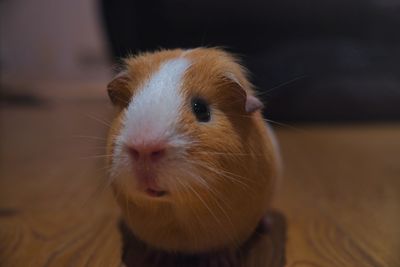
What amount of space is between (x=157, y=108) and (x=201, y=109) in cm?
13

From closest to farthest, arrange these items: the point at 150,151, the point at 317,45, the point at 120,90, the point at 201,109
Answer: the point at 150,151 → the point at 201,109 → the point at 120,90 → the point at 317,45

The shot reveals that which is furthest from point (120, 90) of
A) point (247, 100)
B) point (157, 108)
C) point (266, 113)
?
point (266, 113)

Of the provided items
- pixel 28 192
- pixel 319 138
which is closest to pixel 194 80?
pixel 28 192

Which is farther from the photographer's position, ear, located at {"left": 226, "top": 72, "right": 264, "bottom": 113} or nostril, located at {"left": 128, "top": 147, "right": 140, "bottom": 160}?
ear, located at {"left": 226, "top": 72, "right": 264, "bottom": 113}

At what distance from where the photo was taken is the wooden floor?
134 cm

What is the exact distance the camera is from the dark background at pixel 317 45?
367 cm

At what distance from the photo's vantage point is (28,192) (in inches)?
78.4

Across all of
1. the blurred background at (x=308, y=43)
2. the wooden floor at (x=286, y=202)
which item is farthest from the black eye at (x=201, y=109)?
the blurred background at (x=308, y=43)

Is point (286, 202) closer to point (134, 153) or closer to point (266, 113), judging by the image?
point (134, 153)

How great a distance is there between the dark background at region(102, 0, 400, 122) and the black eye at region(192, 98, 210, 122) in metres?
2.58

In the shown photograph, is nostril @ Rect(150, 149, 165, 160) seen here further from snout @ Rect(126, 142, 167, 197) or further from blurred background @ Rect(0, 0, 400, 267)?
blurred background @ Rect(0, 0, 400, 267)

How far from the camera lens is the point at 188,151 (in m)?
1.02

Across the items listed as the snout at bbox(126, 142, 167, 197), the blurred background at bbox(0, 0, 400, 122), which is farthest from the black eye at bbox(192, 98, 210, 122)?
the blurred background at bbox(0, 0, 400, 122)

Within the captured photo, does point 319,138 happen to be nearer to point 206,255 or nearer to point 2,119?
point 206,255
